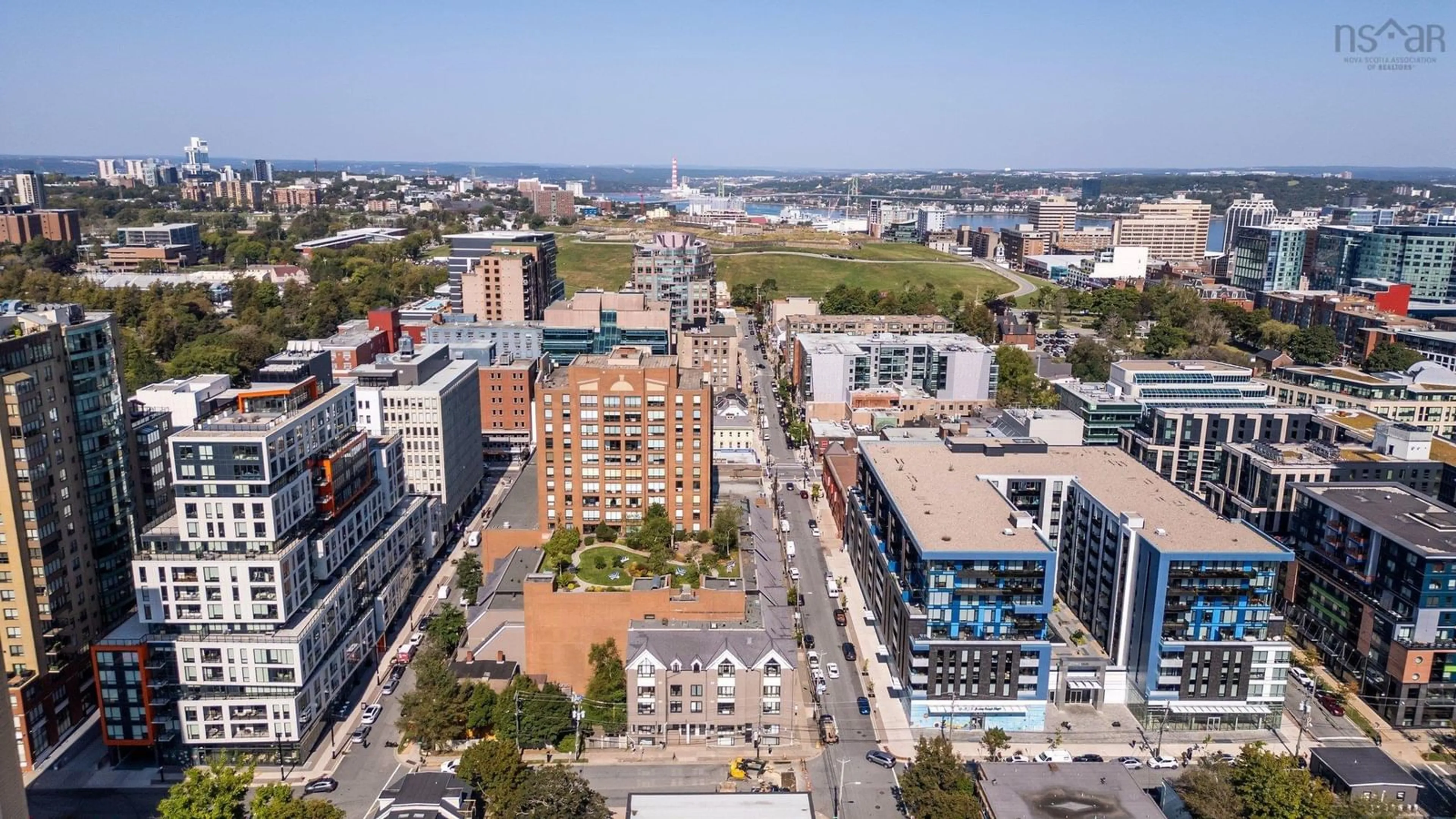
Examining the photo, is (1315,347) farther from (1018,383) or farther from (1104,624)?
Result: (1104,624)

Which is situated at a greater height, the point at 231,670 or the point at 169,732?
the point at 231,670

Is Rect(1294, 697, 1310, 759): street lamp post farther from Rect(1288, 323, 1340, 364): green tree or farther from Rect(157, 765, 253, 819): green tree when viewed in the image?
Rect(1288, 323, 1340, 364): green tree

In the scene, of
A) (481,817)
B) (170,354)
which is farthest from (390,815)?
(170,354)

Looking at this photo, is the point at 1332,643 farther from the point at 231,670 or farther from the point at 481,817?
the point at 231,670

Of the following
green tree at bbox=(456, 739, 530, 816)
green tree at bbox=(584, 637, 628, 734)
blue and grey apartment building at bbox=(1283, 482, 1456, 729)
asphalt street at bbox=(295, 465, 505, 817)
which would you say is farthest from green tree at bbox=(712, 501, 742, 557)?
blue and grey apartment building at bbox=(1283, 482, 1456, 729)

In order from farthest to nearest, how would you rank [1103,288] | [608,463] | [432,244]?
[432,244]
[1103,288]
[608,463]

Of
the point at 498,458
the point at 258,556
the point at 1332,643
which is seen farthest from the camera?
the point at 498,458
